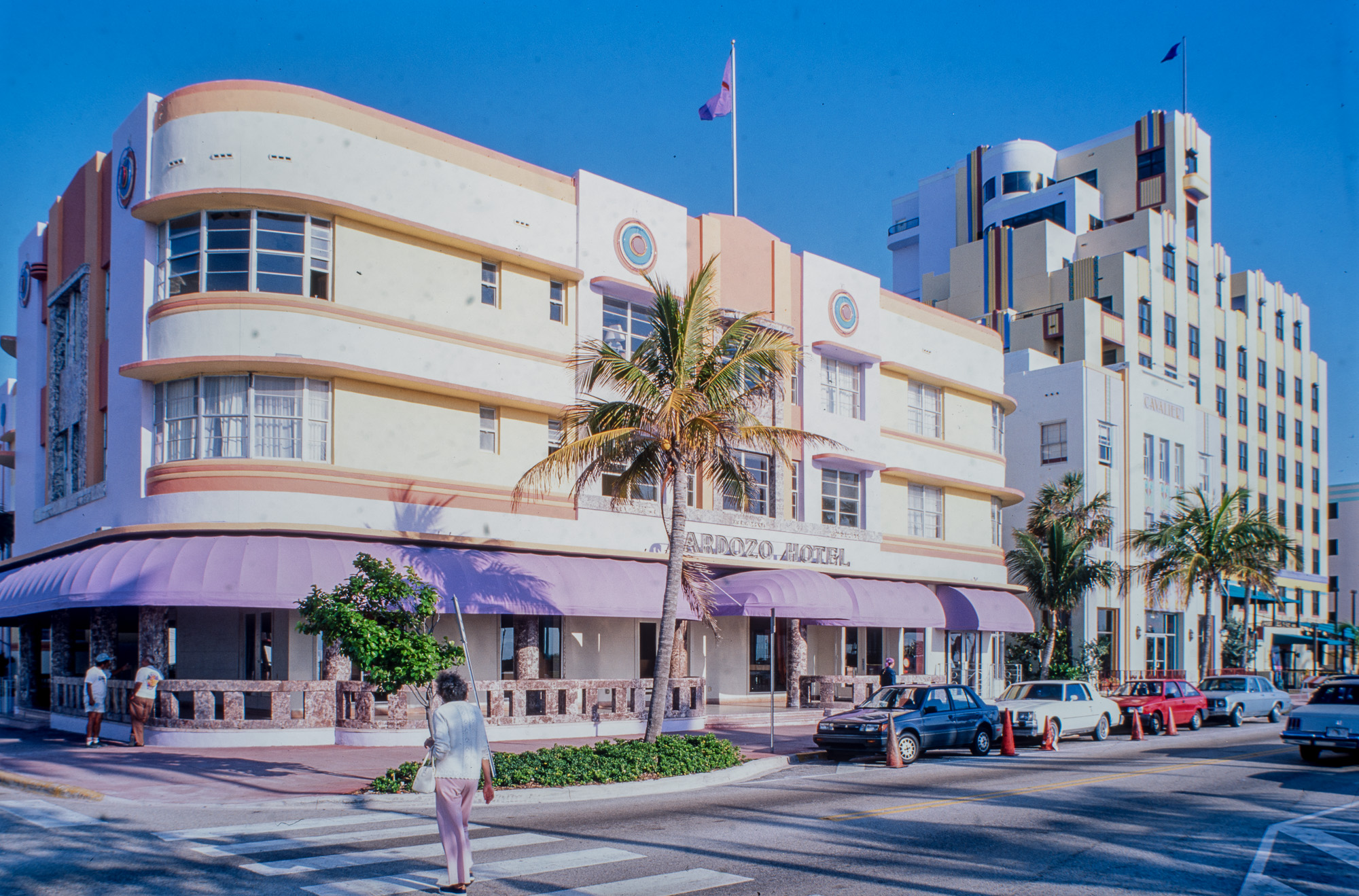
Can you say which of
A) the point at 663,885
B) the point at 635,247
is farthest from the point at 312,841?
the point at 635,247

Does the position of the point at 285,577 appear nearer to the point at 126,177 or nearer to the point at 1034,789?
the point at 126,177

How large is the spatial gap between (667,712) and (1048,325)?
33225 millimetres

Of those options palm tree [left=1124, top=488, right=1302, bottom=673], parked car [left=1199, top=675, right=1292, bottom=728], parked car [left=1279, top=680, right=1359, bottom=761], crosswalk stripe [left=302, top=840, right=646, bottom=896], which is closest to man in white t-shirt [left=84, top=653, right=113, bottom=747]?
crosswalk stripe [left=302, top=840, right=646, bottom=896]

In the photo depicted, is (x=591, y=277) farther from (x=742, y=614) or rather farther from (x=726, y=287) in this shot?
(x=742, y=614)

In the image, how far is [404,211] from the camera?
23.6 meters

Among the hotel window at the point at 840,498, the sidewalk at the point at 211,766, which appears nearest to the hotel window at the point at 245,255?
the sidewalk at the point at 211,766

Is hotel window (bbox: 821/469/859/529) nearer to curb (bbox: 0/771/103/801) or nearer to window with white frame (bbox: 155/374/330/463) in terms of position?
window with white frame (bbox: 155/374/330/463)

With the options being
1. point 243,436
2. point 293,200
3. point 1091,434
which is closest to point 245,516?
point 243,436

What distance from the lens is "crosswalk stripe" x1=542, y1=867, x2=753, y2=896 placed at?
8.98 meters

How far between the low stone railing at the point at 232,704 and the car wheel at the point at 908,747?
34.9 feet

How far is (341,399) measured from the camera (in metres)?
22.7

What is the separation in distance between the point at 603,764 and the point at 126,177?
53.9 feet

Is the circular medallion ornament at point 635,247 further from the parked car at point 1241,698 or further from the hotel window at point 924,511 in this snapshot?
the parked car at point 1241,698

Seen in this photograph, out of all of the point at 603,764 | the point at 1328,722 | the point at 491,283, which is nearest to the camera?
the point at 603,764
